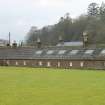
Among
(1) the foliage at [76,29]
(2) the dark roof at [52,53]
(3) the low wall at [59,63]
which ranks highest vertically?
(1) the foliage at [76,29]

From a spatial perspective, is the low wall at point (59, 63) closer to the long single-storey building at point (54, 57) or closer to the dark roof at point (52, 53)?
the long single-storey building at point (54, 57)

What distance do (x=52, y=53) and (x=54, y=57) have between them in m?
2.26

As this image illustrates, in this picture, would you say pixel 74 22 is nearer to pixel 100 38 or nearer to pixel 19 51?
pixel 100 38

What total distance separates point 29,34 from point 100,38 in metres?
52.5

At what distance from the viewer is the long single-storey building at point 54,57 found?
244 feet

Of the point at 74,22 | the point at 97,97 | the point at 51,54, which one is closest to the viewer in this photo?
the point at 97,97

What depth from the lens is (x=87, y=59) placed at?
75000 millimetres

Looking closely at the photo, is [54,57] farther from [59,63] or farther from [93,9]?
A: [93,9]

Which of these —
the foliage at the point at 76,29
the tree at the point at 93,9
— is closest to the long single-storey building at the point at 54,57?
the foliage at the point at 76,29

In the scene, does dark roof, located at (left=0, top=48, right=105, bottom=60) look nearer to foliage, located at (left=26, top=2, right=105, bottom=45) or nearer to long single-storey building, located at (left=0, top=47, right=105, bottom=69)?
long single-storey building, located at (left=0, top=47, right=105, bottom=69)

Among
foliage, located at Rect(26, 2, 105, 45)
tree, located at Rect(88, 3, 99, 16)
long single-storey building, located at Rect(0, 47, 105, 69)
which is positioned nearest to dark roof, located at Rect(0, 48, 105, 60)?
long single-storey building, located at Rect(0, 47, 105, 69)

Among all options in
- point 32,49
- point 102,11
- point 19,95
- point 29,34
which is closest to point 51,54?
→ point 32,49

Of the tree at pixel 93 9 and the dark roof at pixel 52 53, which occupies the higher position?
the tree at pixel 93 9

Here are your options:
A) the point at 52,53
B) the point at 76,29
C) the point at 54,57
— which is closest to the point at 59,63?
the point at 54,57
